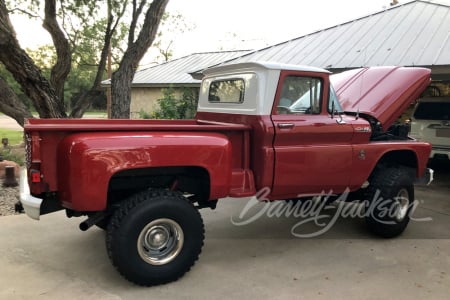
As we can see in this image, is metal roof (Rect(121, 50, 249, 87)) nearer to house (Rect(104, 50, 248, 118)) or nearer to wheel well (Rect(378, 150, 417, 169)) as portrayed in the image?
house (Rect(104, 50, 248, 118))

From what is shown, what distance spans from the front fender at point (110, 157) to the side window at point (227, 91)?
3.33 feet

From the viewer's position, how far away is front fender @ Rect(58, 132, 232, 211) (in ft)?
10.6

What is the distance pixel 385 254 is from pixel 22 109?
6.36 m

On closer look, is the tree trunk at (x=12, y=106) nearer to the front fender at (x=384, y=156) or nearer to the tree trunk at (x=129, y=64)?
the tree trunk at (x=129, y=64)

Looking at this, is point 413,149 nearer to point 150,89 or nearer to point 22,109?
point 22,109

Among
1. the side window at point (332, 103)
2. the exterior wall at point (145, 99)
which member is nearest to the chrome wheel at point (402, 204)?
the side window at point (332, 103)

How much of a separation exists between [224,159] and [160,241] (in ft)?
3.19

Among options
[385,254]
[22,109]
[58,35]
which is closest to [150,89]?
[58,35]

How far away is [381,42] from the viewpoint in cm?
860

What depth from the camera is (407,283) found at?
3.82 m

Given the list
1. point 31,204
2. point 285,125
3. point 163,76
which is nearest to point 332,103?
point 285,125

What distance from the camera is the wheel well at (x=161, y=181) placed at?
3.74 m

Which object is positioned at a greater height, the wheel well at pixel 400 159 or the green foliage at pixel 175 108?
the green foliage at pixel 175 108

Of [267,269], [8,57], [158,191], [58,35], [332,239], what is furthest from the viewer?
[58,35]
